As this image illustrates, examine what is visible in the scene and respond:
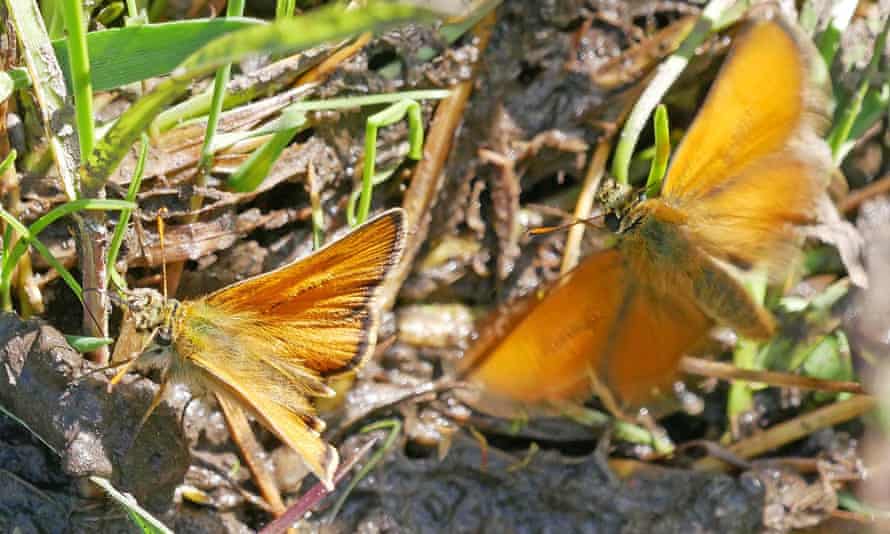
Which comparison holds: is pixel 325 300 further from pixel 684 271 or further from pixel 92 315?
pixel 684 271

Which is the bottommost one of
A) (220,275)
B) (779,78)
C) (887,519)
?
(887,519)

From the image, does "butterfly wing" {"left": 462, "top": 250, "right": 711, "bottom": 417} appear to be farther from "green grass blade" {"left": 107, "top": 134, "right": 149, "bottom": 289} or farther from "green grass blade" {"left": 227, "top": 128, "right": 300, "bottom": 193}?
"green grass blade" {"left": 107, "top": 134, "right": 149, "bottom": 289}

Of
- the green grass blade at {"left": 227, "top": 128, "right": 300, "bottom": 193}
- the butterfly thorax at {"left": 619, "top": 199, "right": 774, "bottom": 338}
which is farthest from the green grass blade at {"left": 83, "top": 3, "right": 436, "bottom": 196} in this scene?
the butterfly thorax at {"left": 619, "top": 199, "right": 774, "bottom": 338}

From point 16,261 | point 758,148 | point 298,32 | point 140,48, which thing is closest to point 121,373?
point 16,261

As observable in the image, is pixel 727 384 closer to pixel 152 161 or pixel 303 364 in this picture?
pixel 303 364

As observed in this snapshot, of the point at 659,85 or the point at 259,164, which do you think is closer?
the point at 259,164

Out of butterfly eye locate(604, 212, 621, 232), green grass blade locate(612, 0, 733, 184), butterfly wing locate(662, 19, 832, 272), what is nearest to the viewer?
butterfly wing locate(662, 19, 832, 272)

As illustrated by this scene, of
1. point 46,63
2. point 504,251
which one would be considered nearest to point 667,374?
point 504,251
